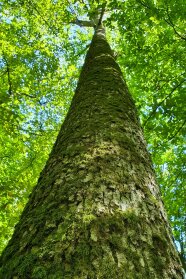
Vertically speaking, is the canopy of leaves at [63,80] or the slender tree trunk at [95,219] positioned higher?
the canopy of leaves at [63,80]

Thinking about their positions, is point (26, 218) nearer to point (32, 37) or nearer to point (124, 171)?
point (124, 171)

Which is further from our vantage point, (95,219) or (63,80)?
(63,80)

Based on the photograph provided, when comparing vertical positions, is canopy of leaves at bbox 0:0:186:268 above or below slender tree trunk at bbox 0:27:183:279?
above

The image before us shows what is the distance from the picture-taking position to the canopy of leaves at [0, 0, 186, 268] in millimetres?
6211

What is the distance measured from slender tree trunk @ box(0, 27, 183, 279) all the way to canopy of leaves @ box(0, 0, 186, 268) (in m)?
3.91

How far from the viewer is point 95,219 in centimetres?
118

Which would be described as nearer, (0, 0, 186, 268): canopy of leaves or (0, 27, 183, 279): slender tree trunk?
(0, 27, 183, 279): slender tree trunk

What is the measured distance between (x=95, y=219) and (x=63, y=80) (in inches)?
486

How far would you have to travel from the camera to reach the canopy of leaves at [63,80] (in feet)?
20.4

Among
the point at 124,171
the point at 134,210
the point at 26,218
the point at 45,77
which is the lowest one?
the point at 26,218

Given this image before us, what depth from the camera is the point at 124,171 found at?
5.36 ft

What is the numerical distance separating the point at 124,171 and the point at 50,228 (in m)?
0.61

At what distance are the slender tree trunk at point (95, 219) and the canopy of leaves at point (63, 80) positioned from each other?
154 inches

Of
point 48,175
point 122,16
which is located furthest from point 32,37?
point 48,175
